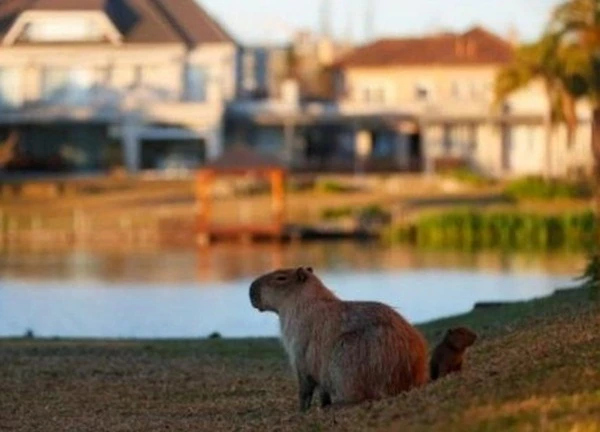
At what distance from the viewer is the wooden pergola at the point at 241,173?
59.3 meters

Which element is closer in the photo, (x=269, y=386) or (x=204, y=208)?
(x=269, y=386)

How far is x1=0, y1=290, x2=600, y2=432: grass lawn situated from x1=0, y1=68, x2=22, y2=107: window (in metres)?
51.7

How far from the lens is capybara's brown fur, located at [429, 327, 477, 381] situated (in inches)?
512

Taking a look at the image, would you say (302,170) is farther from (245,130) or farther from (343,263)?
(343,263)

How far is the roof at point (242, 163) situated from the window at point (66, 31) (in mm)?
10076

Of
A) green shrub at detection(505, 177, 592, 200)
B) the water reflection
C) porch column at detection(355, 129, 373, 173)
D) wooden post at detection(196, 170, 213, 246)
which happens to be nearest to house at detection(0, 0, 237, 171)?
porch column at detection(355, 129, 373, 173)

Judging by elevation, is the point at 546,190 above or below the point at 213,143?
below

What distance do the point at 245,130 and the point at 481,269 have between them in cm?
3637

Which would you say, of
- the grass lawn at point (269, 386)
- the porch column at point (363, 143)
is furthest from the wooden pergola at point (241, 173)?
the grass lawn at point (269, 386)

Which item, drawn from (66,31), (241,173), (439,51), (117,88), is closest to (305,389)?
(241,173)

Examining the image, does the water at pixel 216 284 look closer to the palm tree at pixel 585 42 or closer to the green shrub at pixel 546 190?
the palm tree at pixel 585 42

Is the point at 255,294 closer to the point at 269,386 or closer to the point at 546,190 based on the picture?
the point at 269,386

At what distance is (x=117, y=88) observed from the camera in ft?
249

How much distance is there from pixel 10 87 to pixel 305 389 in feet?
203
